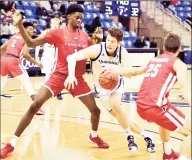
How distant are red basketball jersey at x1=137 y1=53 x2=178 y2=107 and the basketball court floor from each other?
36.9 inches

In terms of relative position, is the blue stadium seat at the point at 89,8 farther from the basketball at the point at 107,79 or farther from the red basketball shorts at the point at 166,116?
the red basketball shorts at the point at 166,116

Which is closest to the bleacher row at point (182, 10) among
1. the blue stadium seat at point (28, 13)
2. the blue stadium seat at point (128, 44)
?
the blue stadium seat at point (128, 44)

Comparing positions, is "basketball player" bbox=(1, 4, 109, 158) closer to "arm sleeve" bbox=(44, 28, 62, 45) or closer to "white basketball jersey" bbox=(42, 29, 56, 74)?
"arm sleeve" bbox=(44, 28, 62, 45)

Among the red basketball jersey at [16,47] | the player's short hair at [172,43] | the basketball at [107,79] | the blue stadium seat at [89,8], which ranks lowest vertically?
the basketball at [107,79]

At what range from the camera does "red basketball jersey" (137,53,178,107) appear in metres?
4.60

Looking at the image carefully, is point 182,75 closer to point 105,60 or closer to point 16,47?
point 105,60

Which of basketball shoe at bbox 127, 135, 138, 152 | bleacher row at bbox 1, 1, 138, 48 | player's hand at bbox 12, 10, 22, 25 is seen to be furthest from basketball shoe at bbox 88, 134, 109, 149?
bleacher row at bbox 1, 1, 138, 48

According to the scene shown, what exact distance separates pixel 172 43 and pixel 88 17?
40.5 feet

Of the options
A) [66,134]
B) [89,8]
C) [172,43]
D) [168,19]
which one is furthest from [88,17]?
[172,43]

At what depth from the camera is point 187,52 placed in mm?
18875

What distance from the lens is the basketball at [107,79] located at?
5.45 metres

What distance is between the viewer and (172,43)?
4664 millimetres

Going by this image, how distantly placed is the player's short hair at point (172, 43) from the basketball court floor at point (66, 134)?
1.32 m

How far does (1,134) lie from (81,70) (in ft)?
5.16
